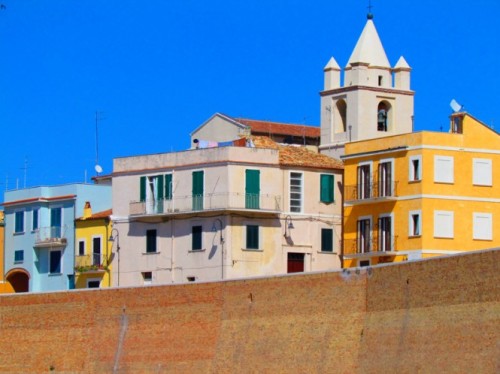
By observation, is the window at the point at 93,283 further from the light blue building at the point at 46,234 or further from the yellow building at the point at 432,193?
the yellow building at the point at 432,193

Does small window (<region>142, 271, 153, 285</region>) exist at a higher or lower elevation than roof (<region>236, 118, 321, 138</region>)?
lower

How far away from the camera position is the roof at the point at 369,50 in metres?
84.1

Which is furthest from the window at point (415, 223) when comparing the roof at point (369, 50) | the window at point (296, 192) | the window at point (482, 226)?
the roof at point (369, 50)

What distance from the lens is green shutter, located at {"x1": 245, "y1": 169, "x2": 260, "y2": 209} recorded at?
77625 millimetres

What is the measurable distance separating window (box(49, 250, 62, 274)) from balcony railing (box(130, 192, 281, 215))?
7774 mm

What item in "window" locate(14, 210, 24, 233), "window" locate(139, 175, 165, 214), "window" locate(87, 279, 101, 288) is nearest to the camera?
"window" locate(139, 175, 165, 214)

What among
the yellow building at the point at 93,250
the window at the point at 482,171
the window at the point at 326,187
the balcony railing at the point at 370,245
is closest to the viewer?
the window at the point at 482,171

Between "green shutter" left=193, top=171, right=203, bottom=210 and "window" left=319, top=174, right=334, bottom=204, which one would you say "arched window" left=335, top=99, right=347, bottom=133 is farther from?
"green shutter" left=193, top=171, right=203, bottom=210

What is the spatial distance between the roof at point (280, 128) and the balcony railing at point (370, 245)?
13513 mm

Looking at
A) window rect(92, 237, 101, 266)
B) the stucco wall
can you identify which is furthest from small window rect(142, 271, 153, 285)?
the stucco wall

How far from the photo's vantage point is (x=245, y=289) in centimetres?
6769

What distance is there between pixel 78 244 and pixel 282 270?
12150mm

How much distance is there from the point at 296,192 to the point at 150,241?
6921 mm

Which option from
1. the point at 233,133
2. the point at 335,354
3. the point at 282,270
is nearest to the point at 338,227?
the point at 282,270
